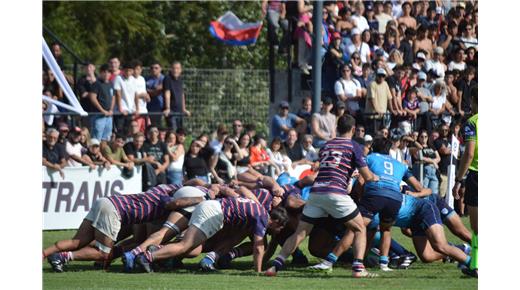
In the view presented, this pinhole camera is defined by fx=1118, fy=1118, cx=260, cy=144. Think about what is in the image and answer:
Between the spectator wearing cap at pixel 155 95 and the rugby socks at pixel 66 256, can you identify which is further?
the spectator wearing cap at pixel 155 95

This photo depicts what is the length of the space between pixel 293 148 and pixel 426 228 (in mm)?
8374

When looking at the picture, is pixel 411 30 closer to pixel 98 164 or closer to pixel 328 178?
pixel 98 164

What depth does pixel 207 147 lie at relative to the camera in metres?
19.8

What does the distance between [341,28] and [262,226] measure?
12.0 metres

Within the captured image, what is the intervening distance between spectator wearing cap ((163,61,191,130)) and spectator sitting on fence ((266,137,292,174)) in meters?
2.17

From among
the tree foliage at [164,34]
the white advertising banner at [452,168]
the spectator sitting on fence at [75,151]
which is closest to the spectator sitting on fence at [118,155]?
the spectator sitting on fence at [75,151]

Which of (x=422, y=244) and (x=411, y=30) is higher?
(x=411, y=30)

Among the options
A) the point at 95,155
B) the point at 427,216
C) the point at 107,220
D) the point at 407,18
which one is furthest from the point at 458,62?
the point at 107,220

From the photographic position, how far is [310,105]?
22.1m

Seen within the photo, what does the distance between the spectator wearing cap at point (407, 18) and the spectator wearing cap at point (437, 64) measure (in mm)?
1305

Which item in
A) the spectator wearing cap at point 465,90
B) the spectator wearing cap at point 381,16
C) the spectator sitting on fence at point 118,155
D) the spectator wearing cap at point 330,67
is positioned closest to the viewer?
the spectator sitting on fence at point 118,155

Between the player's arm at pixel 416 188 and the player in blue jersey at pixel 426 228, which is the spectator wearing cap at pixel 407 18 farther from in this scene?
the player in blue jersey at pixel 426 228

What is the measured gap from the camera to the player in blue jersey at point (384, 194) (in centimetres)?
1247

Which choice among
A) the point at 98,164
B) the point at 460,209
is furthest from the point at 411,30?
the point at 98,164
